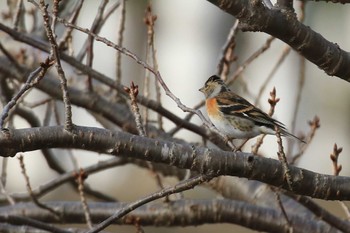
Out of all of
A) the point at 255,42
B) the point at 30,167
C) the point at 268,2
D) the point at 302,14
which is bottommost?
the point at 30,167

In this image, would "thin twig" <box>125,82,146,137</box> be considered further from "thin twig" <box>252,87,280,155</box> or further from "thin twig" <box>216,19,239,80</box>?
"thin twig" <box>216,19,239,80</box>

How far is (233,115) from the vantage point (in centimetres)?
479

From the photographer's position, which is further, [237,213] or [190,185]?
[237,213]

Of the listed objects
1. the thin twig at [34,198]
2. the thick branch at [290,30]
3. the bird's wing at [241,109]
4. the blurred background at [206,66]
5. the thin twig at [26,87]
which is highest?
the blurred background at [206,66]

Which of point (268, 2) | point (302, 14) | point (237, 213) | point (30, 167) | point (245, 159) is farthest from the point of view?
point (30, 167)

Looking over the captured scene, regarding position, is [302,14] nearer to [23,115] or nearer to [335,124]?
[23,115]

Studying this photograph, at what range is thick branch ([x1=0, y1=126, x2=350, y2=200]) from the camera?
2.64m

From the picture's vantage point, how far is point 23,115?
5449 millimetres

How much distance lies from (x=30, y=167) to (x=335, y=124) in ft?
25.4

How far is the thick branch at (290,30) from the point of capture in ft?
9.24

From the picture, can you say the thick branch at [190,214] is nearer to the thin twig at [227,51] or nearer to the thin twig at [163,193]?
the thin twig at [227,51]

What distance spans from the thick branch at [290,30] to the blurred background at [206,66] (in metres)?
14.3

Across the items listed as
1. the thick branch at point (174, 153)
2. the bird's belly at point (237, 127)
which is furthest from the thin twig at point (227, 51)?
the thick branch at point (174, 153)

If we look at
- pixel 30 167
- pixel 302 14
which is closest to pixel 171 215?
pixel 302 14
